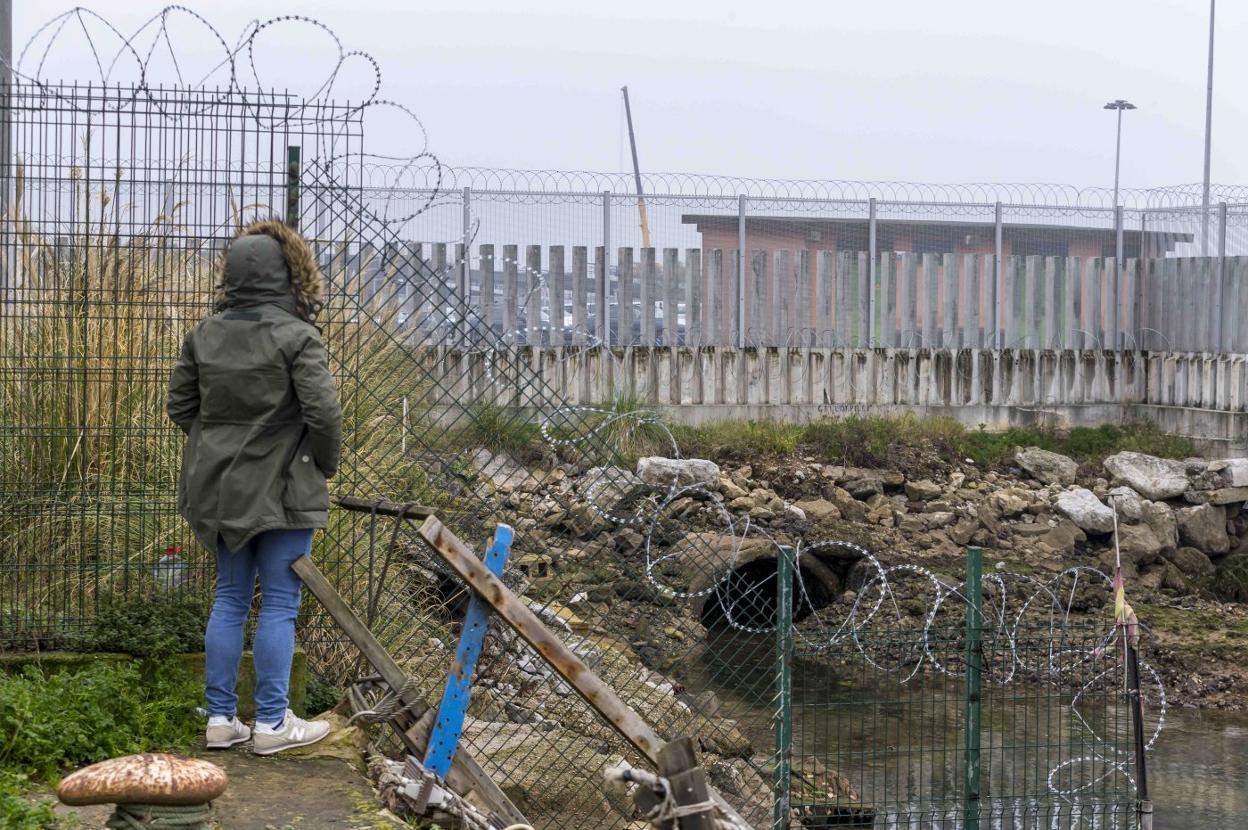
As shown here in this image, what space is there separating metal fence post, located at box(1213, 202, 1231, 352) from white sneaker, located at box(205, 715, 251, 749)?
60.6 ft

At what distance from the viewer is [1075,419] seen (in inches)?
886

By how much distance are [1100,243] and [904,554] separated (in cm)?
863

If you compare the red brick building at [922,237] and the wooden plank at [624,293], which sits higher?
the red brick building at [922,237]

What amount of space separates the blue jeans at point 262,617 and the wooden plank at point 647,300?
1512cm

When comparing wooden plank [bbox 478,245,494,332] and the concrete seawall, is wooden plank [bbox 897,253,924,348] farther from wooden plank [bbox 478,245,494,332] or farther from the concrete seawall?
wooden plank [bbox 478,245,494,332]

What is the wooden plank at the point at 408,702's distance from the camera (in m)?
5.70

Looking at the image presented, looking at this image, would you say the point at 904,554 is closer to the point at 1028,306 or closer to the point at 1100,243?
the point at 1028,306

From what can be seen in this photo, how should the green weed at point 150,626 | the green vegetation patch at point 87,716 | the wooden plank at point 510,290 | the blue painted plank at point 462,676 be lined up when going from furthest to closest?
the wooden plank at point 510,290
the green weed at point 150,626
the green vegetation patch at point 87,716
the blue painted plank at point 462,676

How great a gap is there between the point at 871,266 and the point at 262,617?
1704 cm

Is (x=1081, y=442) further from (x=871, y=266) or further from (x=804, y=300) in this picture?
(x=804, y=300)

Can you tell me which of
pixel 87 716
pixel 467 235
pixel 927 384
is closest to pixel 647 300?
pixel 467 235

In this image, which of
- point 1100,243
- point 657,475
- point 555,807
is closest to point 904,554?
point 657,475

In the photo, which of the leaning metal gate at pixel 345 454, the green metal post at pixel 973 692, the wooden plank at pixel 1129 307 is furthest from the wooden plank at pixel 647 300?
the green metal post at pixel 973 692

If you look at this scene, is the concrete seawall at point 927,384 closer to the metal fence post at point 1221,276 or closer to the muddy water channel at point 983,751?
the metal fence post at point 1221,276
